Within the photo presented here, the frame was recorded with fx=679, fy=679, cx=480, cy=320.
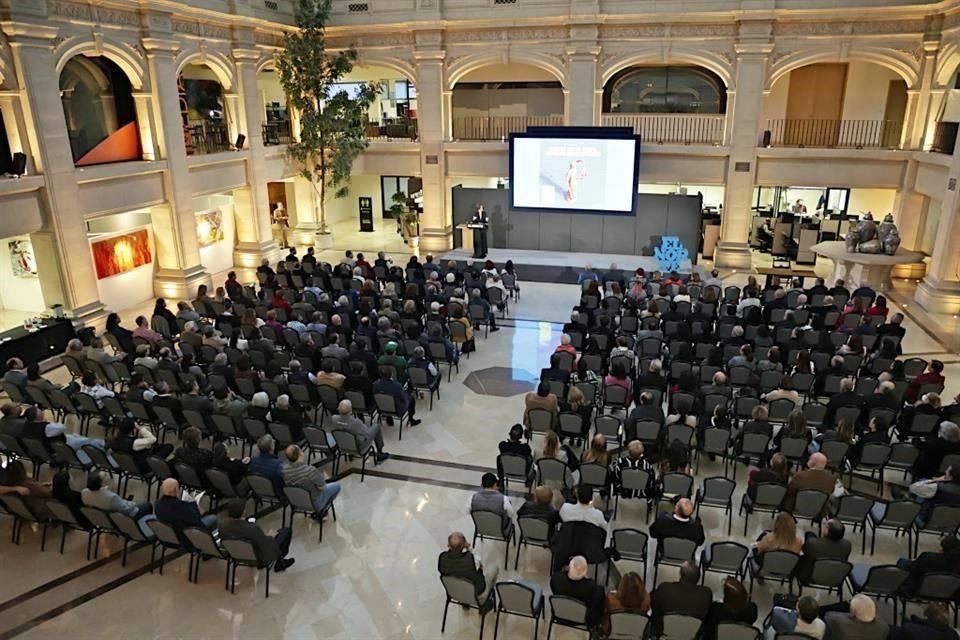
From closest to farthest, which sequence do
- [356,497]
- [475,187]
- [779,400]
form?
[356,497], [779,400], [475,187]

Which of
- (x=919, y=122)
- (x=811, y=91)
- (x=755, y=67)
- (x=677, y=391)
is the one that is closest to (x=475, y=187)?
(x=755, y=67)

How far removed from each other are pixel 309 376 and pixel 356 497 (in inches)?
94.3

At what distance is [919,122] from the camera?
18.8 metres

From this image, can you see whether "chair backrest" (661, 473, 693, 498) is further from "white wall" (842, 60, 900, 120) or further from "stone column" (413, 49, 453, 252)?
"white wall" (842, 60, 900, 120)

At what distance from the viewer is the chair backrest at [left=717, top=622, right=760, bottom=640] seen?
539cm

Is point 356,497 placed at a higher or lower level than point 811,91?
lower

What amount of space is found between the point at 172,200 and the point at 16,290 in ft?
13.7

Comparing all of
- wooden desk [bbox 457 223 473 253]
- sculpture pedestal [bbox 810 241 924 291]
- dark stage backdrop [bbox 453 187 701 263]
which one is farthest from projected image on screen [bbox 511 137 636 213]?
sculpture pedestal [bbox 810 241 924 291]

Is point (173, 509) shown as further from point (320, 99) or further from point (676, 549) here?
point (320, 99)

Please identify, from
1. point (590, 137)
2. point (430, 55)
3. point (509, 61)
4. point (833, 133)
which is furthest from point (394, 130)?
point (833, 133)

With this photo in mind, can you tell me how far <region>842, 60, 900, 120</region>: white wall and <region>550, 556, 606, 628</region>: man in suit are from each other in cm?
2139

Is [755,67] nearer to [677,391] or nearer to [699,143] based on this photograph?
[699,143]

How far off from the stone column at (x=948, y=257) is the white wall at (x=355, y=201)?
19017 mm

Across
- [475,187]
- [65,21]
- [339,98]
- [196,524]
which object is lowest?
[196,524]
